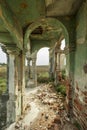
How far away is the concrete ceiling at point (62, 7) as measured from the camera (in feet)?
15.0

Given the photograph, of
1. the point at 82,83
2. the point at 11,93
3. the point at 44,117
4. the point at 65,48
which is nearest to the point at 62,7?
the point at 65,48

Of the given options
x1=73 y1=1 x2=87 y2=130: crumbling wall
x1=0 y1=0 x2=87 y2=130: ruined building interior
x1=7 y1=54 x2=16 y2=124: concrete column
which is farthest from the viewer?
x1=7 y1=54 x2=16 y2=124: concrete column

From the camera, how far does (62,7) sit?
5023mm

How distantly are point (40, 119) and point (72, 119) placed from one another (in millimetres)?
1251

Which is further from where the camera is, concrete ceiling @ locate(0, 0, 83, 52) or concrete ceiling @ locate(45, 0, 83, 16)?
concrete ceiling @ locate(45, 0, 83, 16)

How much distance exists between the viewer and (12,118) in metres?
6.06

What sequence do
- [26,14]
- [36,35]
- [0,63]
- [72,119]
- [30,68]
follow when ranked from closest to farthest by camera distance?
1. [26,14]
2. [72,119]
3. [36,35]
4. [30,68]
5. [0,63]

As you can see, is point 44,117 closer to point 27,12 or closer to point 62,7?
point 27,12

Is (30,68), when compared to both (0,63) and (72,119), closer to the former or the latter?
(0,63)

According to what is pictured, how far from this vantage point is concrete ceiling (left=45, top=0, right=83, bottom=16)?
4.57m

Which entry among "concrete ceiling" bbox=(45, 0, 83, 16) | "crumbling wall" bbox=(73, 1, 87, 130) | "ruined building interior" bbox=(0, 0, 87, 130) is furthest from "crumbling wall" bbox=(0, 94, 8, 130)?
→ "concrete ceiling" bbox=(45, 0, 83, 16)

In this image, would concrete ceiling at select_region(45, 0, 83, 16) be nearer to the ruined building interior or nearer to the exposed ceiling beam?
the ruined building interior

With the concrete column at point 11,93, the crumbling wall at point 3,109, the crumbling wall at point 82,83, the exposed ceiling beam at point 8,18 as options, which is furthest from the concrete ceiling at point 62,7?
the crumbling wall at point 3,109

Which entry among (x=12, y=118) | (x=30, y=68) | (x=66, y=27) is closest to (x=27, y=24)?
(x=66, y=27)
